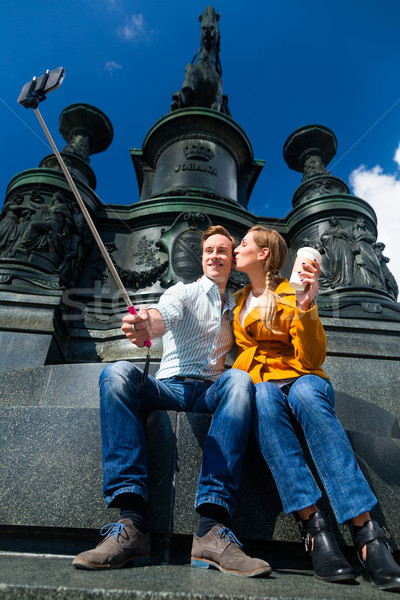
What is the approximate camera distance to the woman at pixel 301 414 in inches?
73.8

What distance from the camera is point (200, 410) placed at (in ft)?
8.49

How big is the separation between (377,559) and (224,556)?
24.9 inches

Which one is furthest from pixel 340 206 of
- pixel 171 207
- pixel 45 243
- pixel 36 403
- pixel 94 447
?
pixel 94 447

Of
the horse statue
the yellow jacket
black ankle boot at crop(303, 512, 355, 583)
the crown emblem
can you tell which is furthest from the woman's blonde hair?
the horse statue

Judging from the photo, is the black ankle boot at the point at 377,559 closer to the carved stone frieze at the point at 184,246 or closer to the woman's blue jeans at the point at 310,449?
the woman's blue jeans at the point at 310,449

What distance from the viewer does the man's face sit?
3.14 meters

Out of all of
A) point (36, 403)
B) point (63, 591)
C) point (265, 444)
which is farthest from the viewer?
point (36, 403)

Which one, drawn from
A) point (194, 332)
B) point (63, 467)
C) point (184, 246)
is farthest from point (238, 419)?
point (184, 246)

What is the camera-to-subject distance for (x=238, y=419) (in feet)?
7.32

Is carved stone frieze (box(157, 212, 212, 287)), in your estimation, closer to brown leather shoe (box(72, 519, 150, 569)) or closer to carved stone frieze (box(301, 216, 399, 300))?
carved stone frieze (box(301, 216, 399, 300))

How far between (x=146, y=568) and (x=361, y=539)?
0.95m

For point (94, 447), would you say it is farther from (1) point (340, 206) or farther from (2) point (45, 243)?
(1) point (340, 206)

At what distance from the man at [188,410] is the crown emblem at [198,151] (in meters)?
7.38

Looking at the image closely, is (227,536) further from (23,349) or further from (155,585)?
(23,349)
